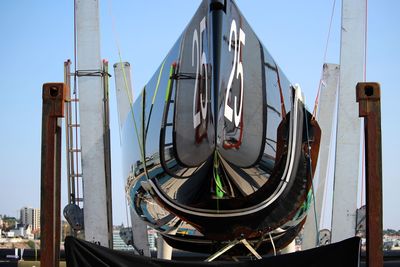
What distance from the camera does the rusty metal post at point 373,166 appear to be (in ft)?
13.8

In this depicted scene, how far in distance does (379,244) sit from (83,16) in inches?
210

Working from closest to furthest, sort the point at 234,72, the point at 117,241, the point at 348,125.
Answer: the point at 234,72
the point at 348,125
the point at 117,241

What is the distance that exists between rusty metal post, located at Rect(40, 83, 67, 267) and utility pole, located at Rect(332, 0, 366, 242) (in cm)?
429

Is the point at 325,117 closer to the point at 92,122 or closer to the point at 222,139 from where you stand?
the point at 92,122

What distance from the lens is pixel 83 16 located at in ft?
27.6

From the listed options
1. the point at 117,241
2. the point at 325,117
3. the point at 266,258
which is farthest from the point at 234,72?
the point at 117,241

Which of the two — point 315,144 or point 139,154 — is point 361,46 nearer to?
point 315,144

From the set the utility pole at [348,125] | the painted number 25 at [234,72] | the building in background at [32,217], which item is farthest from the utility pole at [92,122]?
the building in background at [32,217]

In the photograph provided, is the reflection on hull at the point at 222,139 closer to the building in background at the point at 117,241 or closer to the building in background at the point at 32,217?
the building in background at the point at 117,241

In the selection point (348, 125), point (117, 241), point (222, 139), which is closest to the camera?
point (222, 139)

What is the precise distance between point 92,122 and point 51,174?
381 centimetres

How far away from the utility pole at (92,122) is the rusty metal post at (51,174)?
133 inches

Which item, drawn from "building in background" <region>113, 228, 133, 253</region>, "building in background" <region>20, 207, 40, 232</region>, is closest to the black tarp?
"building in background" <region>113, 228, 133, 253</region>

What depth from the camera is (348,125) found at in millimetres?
8086
